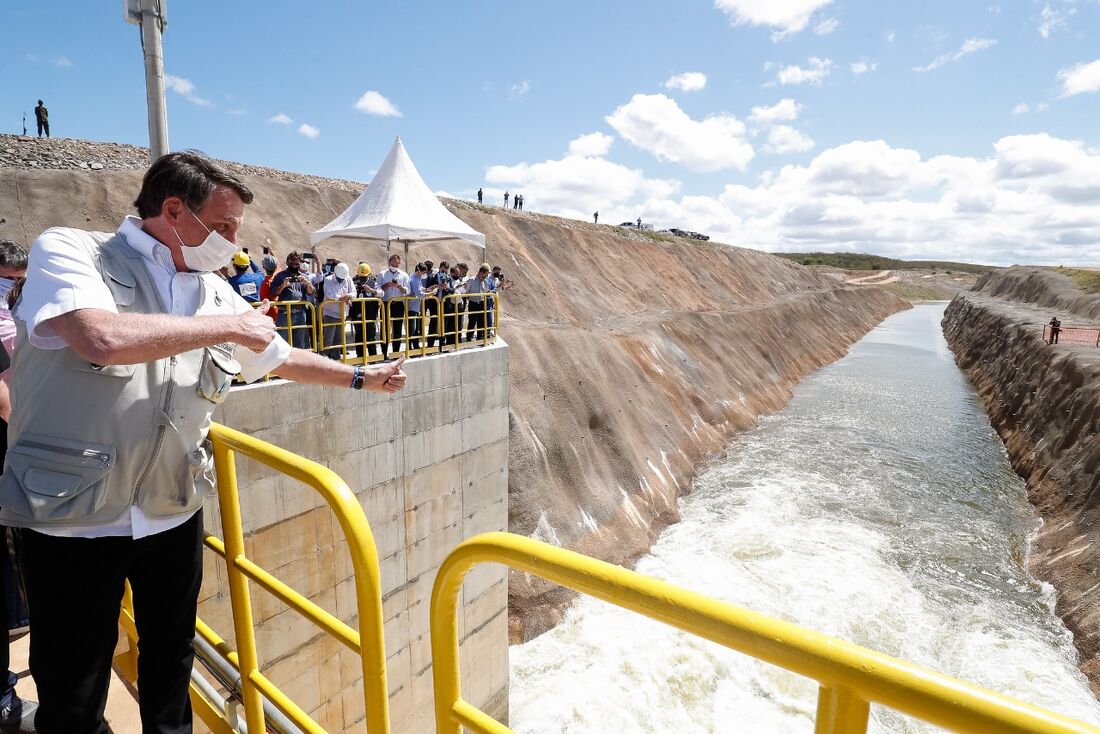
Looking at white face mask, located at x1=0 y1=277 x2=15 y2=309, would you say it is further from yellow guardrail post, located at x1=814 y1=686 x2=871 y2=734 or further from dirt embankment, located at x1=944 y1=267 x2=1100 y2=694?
dirt embankment, located at x1=944 y1=267 x2=1100 y2=694

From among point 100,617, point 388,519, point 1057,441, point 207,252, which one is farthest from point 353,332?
point 1057,441

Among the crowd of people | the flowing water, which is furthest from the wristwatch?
the flowing water

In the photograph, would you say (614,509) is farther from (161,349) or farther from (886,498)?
(161,349)

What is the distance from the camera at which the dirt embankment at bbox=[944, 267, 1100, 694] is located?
1508 cm

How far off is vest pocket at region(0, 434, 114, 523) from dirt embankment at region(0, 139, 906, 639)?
13.2 meters

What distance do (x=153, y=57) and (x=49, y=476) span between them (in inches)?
296

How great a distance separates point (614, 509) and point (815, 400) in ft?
74.8

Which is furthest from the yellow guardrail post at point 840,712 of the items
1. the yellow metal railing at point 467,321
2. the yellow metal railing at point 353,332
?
the yellow metal railing at point 467,321

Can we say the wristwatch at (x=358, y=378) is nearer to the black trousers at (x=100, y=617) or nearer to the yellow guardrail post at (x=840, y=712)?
the black trousers at (x=100, y=617)

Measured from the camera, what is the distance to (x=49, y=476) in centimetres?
216

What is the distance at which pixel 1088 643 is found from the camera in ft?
44.3

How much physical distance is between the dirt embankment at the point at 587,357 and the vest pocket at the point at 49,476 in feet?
43.2

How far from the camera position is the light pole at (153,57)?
7.33 metres

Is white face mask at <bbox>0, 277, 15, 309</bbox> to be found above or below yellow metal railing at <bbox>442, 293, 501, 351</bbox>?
above
